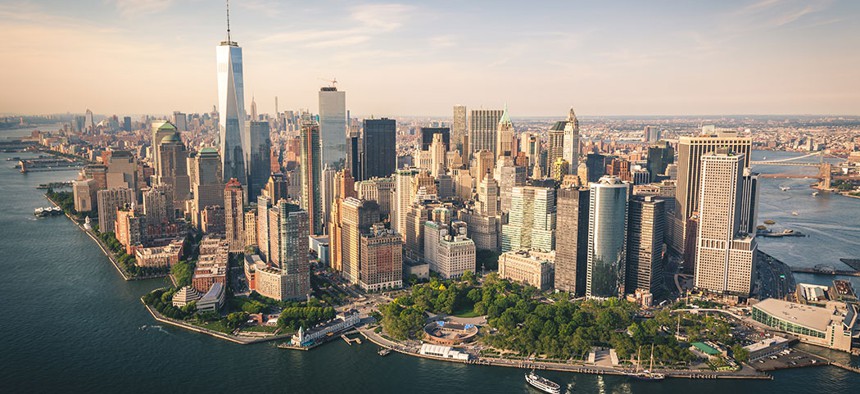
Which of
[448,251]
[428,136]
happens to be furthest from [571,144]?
[448,251]

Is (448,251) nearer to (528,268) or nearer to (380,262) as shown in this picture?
(380,262)

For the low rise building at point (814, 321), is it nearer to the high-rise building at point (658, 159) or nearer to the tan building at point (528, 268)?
the tan building at point (528, 268)

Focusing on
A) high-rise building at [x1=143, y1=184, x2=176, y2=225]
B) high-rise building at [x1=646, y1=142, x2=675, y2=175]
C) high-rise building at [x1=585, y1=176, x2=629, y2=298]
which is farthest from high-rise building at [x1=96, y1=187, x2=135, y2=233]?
high-rise building at [x1=646, y1=142, x2=675, y2=175]

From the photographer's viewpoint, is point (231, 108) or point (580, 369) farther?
point (231, 108)

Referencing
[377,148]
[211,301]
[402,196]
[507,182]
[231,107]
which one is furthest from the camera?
[377,148]

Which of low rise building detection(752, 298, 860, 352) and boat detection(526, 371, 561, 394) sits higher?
low rise building detection(752, 298, 860, 352)

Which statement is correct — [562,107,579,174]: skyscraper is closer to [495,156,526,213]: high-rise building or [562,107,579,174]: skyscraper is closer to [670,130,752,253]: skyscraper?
[495,156,526,213]: high-rise building
